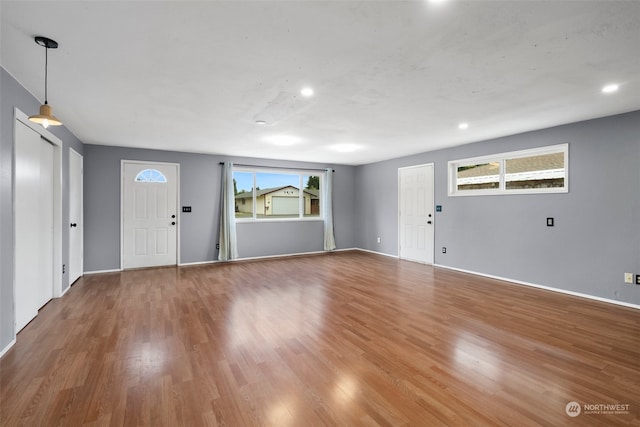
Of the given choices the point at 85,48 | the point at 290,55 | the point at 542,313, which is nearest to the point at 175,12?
the point at 290,55

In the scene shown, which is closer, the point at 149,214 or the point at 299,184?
the point at 149,214

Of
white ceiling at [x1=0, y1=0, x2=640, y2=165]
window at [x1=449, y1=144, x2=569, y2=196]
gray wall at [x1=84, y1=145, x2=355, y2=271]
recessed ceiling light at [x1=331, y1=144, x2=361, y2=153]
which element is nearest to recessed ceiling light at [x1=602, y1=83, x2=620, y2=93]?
white ceiling at [x1=0, y1=0, x2=640, y2=165]

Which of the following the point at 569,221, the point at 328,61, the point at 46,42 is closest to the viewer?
the point at 46,42

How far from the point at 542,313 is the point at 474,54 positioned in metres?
3.04

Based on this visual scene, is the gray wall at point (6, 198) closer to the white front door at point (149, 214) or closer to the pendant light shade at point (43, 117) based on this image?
the pendant light shade at point (43, 117)

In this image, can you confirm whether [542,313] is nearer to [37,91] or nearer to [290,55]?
[290,55]

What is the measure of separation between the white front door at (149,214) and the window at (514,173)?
5945 millimetres

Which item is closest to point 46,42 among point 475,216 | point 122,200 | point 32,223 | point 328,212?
point 32,223

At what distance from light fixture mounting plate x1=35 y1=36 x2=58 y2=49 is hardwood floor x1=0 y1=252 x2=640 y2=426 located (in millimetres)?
2473

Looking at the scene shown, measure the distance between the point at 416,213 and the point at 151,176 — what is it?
Result: 586 centimetres

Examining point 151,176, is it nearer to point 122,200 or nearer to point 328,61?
point 122,200

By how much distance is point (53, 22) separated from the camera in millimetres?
1942

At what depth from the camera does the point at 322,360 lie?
2.42m

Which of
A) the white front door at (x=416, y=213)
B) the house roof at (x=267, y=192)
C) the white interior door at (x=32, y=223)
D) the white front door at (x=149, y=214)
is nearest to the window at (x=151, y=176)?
the white front door at (x=149, y=214)
